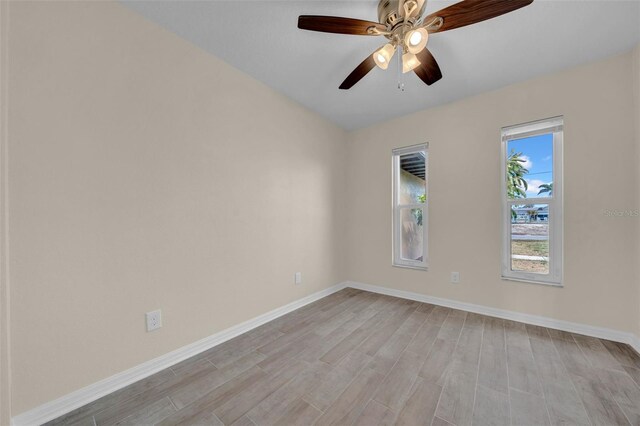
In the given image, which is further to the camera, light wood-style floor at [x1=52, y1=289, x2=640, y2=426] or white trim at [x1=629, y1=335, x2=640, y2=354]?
white trim at [x1=629, y1=335, x2=640, y2=354]

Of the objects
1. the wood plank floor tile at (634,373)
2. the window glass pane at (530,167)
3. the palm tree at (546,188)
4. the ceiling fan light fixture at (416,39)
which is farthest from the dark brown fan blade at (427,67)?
the wood plank floor tile at (634,373)

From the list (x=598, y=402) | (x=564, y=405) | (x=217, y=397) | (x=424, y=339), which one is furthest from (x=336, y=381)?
(x=598, y=402)

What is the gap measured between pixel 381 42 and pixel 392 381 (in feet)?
8.19

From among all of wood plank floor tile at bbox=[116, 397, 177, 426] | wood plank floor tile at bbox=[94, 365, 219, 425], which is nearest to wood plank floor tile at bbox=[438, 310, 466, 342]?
wood plank floor tile at bbox=[94, 365, 219, 425]

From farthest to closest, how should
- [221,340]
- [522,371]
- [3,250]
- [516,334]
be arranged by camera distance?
[516,334]
[221,340]
[522,371]
[3,250]

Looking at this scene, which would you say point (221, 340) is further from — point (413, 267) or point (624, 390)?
point (624, 390)

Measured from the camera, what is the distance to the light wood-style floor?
4.15ft

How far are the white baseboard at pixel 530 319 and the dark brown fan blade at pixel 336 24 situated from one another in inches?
111

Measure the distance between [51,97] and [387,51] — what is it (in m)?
1.97

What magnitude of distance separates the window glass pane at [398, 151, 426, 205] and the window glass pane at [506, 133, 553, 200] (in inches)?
35.8

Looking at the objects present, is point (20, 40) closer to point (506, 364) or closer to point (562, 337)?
point (506, 364)

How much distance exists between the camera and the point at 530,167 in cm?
243

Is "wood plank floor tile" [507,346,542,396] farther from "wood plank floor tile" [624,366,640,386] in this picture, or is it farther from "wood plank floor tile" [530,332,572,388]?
"wood plank floor tile" [624,366,640,386]

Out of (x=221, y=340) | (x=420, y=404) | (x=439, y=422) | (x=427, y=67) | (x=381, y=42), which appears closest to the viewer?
(x=439, y=422)
